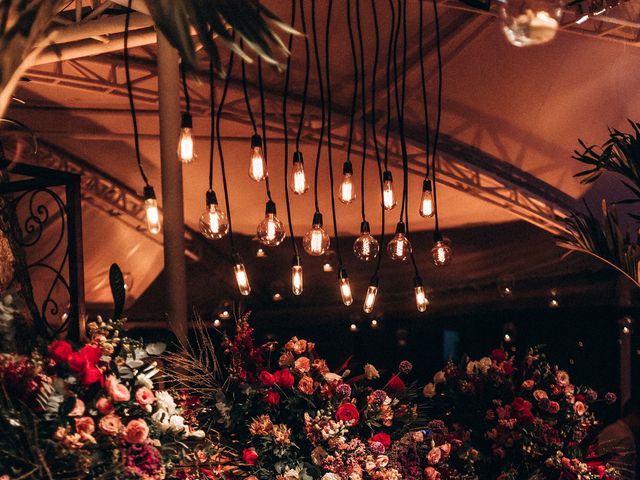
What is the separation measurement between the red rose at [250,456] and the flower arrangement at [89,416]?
67 cm

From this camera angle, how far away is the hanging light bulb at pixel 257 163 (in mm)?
4055

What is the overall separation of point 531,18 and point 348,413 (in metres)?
2.02

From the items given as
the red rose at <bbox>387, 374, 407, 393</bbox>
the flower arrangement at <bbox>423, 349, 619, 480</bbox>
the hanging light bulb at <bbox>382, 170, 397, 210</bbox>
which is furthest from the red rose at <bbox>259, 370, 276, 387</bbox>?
the hanging light bulb at <bbox>382, 170, 397, 210</bbox>

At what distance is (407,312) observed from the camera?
1479 centimetres

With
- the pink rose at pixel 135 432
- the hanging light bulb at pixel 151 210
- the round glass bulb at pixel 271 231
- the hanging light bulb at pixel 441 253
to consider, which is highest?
the hanging light bulb at pixel 151 210

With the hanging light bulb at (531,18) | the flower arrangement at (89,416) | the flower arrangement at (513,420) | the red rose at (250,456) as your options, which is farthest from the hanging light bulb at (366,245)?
the hanging light bulb at (531,18)

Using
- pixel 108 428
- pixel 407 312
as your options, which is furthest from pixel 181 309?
pixel 407 312

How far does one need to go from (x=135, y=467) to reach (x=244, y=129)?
10.4 metres

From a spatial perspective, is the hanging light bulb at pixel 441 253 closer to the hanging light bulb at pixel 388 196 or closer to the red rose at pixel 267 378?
the hanging light bulb at pixel 388 196

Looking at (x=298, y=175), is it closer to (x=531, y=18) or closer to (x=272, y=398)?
(x=272, y=398)

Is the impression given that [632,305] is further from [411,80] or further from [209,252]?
[209,252]

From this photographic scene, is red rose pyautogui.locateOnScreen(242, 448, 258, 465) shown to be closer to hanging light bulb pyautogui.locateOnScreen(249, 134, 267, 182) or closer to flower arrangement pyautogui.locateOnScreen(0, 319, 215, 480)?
flower arrangement pyautogui.locateOnScreen(0, 319, 215, 480)

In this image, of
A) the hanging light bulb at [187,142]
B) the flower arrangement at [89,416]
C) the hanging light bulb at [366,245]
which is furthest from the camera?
the hanging light bulb at [366,245]

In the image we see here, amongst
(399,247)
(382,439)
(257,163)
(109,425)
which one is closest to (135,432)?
(109,425)
